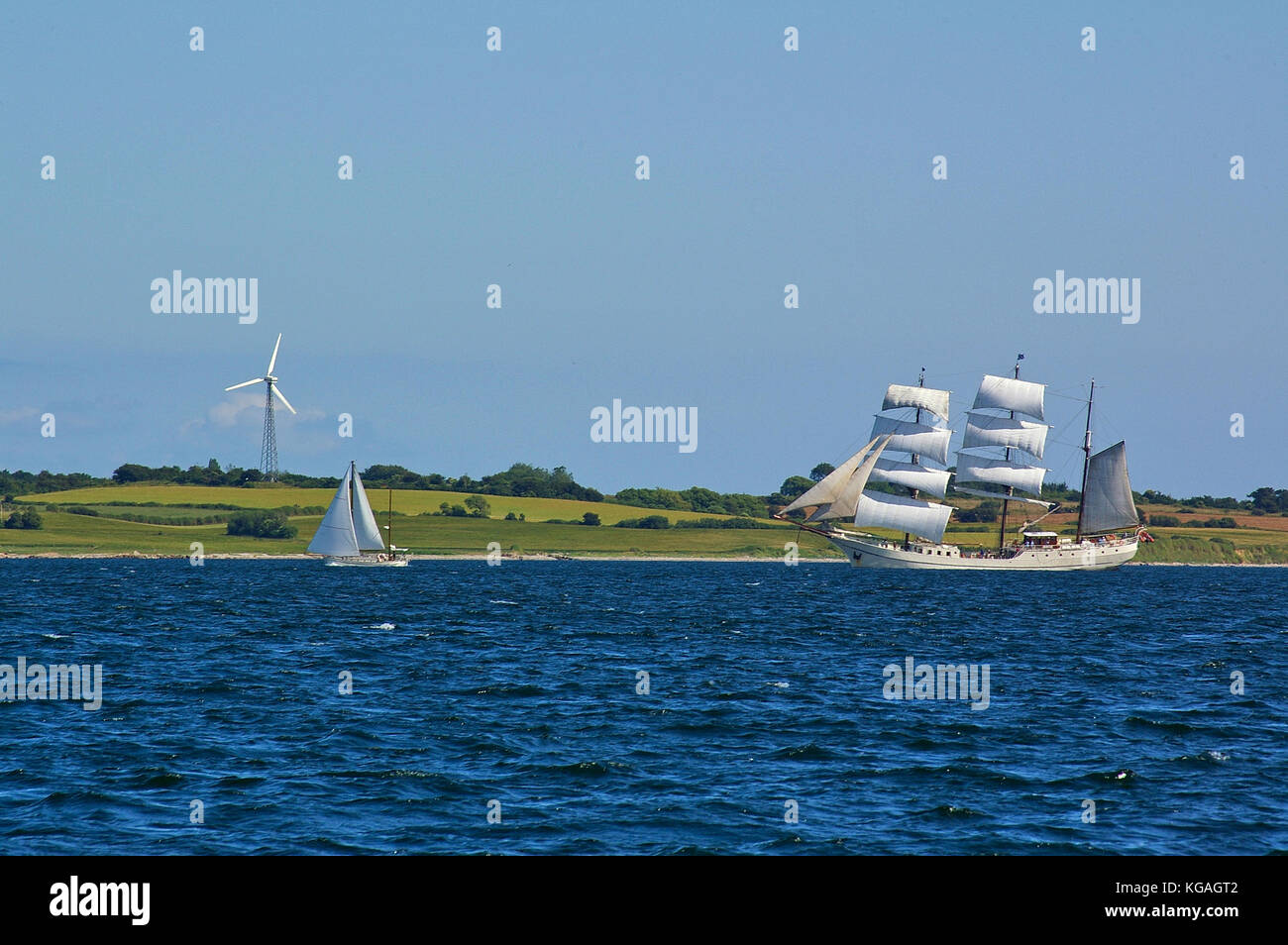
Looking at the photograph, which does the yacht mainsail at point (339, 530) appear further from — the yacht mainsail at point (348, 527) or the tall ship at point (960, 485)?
the tall ship at point (960, 485)

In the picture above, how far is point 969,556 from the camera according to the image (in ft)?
625

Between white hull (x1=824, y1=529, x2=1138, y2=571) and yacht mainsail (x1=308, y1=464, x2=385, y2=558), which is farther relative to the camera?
white hull (x1=824, y1=529, x2=1138, y2=571)
